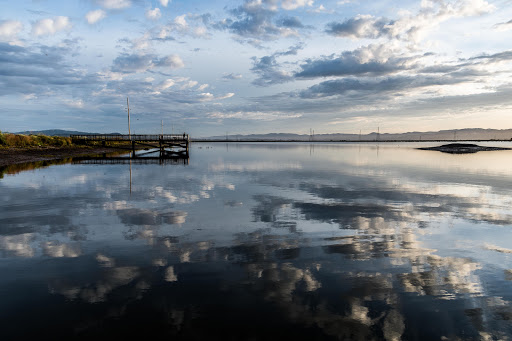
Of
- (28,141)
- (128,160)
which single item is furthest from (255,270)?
(28,141)

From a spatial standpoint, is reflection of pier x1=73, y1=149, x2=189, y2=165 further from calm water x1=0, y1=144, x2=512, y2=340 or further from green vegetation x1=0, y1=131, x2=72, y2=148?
calm water x1=0, y1=144, x2=512, y2=340

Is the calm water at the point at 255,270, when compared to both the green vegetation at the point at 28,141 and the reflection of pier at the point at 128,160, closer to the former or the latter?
the reflection of pier at the point at 128,160

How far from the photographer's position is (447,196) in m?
20.7

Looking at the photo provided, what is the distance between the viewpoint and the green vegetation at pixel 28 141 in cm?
5552

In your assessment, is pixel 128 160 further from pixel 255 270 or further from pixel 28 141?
pixel 255 270

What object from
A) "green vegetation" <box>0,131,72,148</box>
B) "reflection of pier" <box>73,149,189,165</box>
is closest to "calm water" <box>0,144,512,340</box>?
"reflection of pier" <box>73,149,189,165</box>

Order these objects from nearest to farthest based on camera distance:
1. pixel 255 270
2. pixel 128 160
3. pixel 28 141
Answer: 1. pixel 255 270
2. pixel 128 160
3. pixel 28 141

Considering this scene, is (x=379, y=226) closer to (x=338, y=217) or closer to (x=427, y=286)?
(x=338, y=217)

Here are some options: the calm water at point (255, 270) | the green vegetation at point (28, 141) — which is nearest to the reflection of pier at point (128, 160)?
the green vegetation at point (28, 141)

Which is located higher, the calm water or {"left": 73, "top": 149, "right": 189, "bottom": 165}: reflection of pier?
{"left": 73, "top": 149, "right": 189, "bottom": 165}: reflection of pier

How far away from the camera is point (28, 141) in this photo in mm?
62125

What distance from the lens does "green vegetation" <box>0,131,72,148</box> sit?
55.5 m

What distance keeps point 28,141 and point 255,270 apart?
2810 inches

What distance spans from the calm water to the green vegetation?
1958 inches
